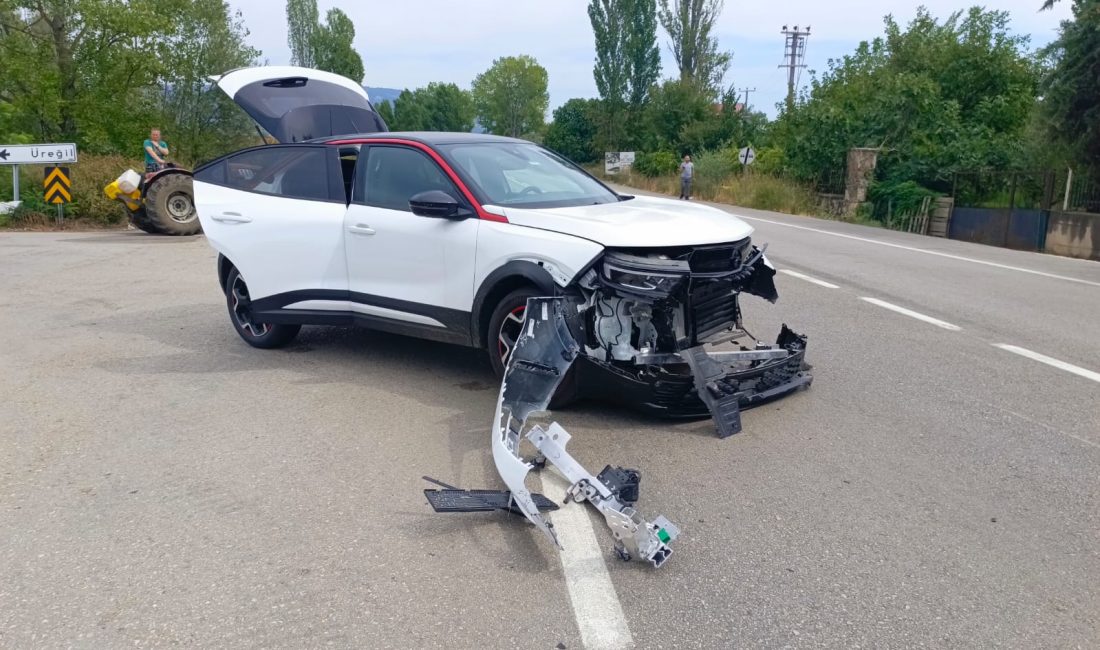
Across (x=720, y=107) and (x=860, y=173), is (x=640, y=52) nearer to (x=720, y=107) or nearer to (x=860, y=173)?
(x=720, y=107)

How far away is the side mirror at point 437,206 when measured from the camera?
5.99 m

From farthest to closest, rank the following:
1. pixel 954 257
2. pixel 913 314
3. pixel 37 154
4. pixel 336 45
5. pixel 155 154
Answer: pixel 336 45 → pixel 37 154 → pixel 155 154 → pixel 954 257 → pixel 913 314

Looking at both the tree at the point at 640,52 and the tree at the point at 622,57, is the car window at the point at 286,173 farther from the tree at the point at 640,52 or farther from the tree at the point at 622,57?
the tree at the point at 640,52

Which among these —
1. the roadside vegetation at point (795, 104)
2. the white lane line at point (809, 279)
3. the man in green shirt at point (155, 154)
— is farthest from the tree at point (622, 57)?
the white lane line at point (809, 279)

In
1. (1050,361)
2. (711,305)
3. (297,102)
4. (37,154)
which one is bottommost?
(1050,361)

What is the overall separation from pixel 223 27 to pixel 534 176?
116ft

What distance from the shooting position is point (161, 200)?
1698 centimetres

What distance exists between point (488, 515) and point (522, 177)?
3017mm

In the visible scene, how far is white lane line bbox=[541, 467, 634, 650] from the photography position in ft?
10.8

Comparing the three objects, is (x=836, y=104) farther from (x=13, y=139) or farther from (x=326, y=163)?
(x=326, y=163)

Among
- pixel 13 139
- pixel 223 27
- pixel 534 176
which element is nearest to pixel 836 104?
pixel 223 27

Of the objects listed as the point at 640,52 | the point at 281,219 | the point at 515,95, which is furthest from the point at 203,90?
the point at 515,95

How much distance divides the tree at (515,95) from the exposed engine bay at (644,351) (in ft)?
418

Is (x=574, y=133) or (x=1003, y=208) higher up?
(x=574, y=133)
